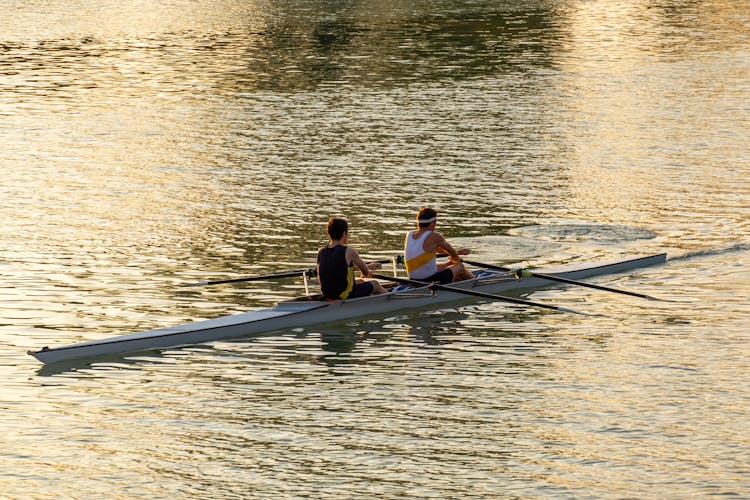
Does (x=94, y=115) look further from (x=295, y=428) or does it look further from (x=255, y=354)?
(x=295, y=428)

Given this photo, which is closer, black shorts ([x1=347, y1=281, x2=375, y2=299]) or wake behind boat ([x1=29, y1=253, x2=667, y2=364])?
wake behind boat ([x1=29, y1=253, x2=667, y2=364])

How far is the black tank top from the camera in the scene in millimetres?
19953

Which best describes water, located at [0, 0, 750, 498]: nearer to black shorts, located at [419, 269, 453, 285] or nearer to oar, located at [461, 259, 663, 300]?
oar, located at [461, 259, 663, 300]

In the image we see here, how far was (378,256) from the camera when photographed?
2423 centimetres

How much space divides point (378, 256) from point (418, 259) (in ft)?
9.69

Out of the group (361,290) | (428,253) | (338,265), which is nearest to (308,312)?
(338,265)

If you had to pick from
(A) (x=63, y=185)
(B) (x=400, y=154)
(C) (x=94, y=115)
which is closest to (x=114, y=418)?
(A) (x=63, y=185)

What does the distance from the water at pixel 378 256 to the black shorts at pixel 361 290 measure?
0.44 m

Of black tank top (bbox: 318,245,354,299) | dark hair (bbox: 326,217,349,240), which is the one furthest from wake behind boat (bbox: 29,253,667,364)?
dark hair (bbox: 326,217,349,240)

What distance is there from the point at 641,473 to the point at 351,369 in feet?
16.2

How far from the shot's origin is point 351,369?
58.2ft

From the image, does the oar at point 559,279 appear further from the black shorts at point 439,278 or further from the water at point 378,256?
the black shorts at point 439,278

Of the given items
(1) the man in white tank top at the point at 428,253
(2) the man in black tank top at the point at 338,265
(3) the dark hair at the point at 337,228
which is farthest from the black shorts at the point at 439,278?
(3) the dark hair at the point at 337,228

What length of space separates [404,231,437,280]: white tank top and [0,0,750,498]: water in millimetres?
807
